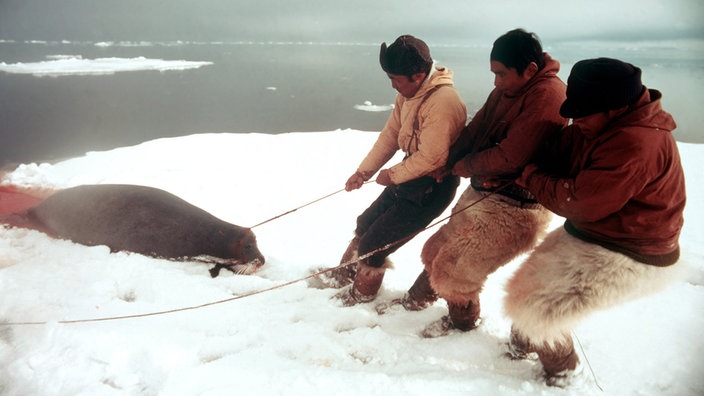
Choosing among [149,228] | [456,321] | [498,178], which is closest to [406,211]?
[498,178]

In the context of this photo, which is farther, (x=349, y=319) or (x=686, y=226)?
(x=686, y=226)

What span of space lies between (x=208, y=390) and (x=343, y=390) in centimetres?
65

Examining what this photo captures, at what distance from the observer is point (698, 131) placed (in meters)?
15.1

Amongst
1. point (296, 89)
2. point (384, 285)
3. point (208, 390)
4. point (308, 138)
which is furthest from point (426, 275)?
point (296, 89)

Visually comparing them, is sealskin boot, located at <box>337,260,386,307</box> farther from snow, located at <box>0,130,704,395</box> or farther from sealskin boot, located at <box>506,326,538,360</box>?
sealskin boot, located at <box>506,326,538,360</box>

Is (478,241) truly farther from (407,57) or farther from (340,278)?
(340,278)

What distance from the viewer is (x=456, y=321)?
2391mm

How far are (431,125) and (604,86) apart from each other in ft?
2.88

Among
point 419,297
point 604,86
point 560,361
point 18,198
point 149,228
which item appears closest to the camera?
point 604,86

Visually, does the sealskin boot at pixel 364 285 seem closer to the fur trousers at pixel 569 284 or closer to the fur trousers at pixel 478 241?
the fur trousers at pixel 478 241

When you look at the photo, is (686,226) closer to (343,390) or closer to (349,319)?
(349,319)

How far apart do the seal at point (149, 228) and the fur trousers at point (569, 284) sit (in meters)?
2.37

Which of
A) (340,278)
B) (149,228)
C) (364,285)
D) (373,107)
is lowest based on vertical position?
(373,107)

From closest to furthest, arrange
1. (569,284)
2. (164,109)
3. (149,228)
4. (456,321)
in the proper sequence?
(569,284), (456,321), (149,228), (164,109)
